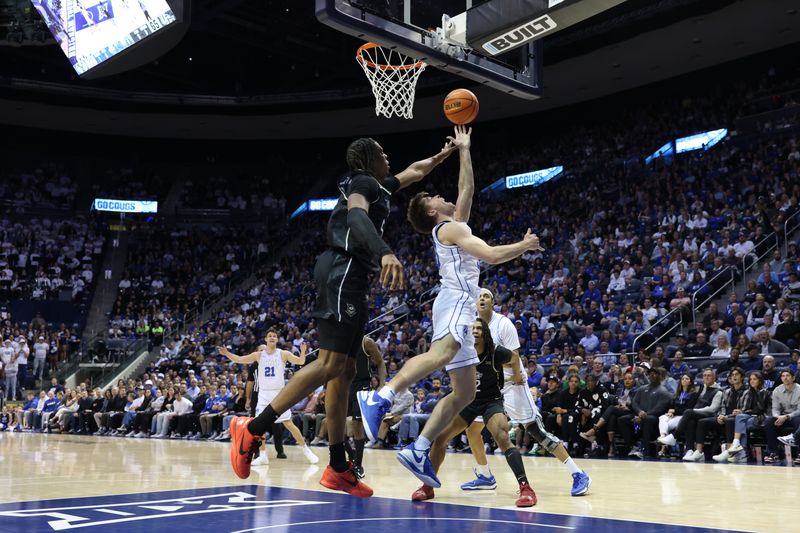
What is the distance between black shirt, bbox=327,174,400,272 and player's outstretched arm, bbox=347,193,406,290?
0.07m

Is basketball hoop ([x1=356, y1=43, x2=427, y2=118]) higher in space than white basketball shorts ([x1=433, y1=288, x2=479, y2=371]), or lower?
higher

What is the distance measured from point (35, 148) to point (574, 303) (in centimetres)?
2398

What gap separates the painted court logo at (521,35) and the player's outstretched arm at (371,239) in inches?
188

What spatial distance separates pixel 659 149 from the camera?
22828mm

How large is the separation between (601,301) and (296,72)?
1529 centimetres

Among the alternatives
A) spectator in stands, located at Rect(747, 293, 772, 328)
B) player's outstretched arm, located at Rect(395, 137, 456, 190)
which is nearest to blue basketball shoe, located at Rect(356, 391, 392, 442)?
player's outstretched arm, located at Rect(395, 137, 456, 190)

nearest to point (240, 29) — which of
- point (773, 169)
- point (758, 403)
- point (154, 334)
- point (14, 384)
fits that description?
point (154, 334)

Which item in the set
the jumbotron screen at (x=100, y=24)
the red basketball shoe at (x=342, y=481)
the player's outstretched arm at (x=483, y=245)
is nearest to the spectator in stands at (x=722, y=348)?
the player's outstretched arm at (x=483, y=245)

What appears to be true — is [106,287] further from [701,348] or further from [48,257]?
[701,348]

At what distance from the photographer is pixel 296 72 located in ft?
92.0

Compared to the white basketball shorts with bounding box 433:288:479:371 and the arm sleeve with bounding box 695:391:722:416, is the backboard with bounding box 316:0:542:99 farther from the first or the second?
the arm sleeve with bounding box 695:391:722:416

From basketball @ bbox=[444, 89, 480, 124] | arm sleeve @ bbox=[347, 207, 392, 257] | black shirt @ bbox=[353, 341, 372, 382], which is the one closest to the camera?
arm sleeve @ bbox=[347, 207, 392, 257]

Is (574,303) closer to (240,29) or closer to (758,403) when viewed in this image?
(758,403)

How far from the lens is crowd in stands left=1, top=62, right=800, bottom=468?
12.0 m
